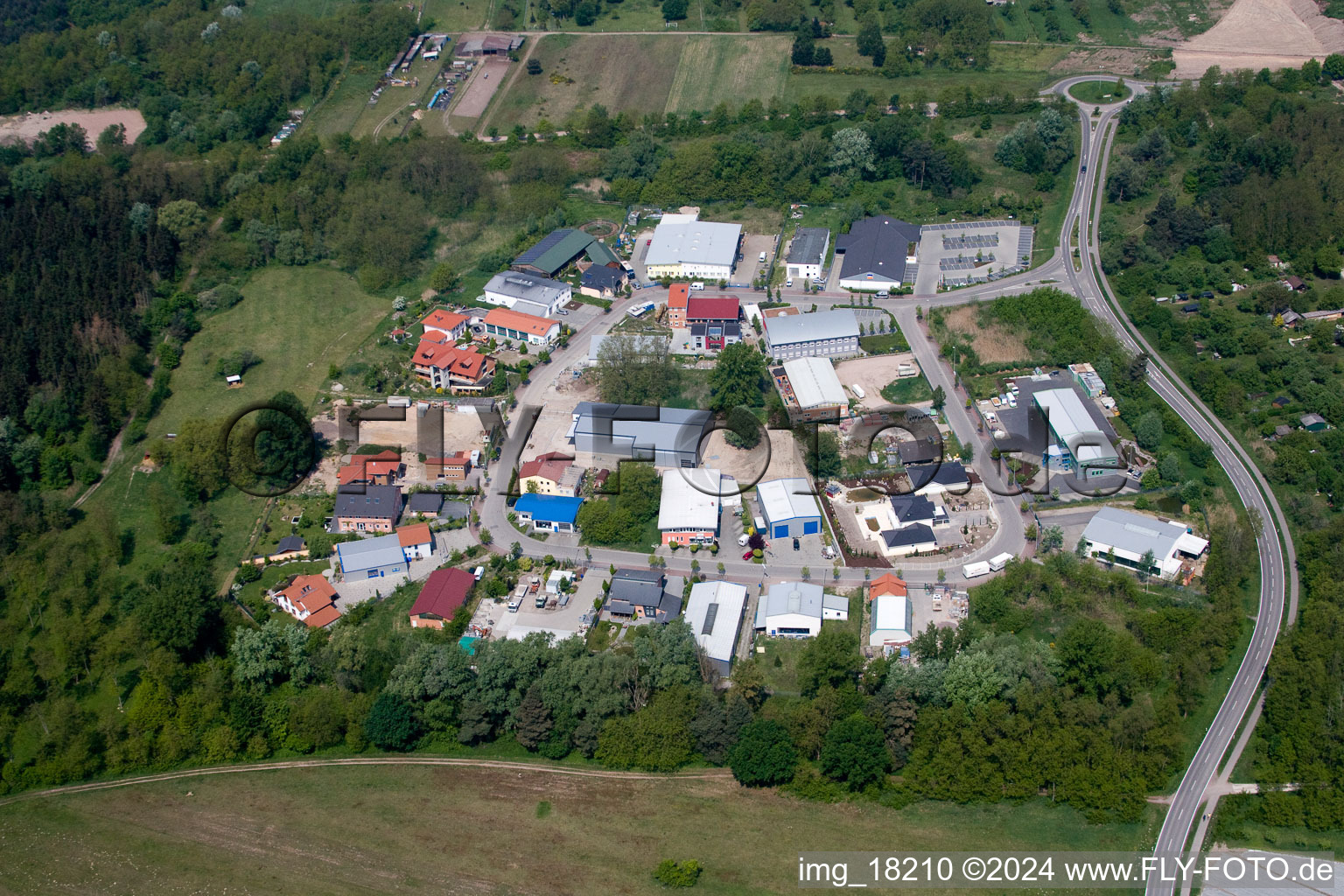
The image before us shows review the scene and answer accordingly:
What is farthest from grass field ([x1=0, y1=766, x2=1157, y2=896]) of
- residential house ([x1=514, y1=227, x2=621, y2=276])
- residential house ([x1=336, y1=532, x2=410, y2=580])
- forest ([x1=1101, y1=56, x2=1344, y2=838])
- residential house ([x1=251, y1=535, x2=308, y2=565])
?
residential house ([x1=514, y1=227, x2=621, y2=276])

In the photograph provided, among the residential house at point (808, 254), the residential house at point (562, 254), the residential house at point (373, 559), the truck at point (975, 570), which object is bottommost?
the residential house at point (373, 559)

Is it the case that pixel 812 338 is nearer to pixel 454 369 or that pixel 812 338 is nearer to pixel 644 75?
pixel 454 369

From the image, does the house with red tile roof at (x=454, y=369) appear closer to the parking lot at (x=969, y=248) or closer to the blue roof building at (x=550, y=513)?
Result: the blue roof building at (x=550, y=513)

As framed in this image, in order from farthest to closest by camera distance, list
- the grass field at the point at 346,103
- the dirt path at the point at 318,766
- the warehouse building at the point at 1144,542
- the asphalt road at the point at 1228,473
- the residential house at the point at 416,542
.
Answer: the grass field at the point at 346,103
the residential house at the point at 416,542
the warehouse building at the point at 1144,542
the dirt path at the point at 318,766
the asphalt road at the point at 1228,473

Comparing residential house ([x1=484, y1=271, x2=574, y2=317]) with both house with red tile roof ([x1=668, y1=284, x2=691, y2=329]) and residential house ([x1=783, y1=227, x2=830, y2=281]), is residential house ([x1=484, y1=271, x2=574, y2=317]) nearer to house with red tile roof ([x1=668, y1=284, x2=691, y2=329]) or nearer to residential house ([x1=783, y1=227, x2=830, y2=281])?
house with red tile roof ([x1=668, y1=284, x2=691, y2=329])

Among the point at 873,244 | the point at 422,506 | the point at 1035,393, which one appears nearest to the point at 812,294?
the point at 873,244

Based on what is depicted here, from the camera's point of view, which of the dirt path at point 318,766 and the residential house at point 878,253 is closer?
the dirt path at point 318,766

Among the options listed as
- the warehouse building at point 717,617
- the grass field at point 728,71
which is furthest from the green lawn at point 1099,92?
the warehouse building at point 717,617

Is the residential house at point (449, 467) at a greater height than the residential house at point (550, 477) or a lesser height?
lesser
